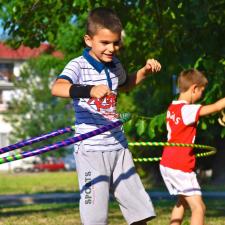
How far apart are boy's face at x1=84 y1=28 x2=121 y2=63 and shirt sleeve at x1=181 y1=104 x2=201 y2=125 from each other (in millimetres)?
1876

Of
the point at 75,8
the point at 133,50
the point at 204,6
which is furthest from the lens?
the point at 133,50

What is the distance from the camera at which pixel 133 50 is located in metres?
16.2

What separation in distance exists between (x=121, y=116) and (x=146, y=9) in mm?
8079

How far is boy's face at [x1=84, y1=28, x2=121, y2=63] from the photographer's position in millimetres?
6492

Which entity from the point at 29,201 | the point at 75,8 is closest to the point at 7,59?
the point at 29,201

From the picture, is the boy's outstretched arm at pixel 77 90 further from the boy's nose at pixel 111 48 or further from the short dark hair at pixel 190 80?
the short dark hair at pixel 190 80

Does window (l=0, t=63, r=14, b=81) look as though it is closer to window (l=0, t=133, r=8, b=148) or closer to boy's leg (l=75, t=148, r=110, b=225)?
window (l=0, t=133, r=8, b=148)

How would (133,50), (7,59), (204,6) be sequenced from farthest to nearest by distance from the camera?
(7,59) < (133,50) < (204,6)

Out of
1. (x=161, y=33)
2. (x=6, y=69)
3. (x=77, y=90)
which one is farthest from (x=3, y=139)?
(x=77, y=90)

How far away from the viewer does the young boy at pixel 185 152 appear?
837 cm

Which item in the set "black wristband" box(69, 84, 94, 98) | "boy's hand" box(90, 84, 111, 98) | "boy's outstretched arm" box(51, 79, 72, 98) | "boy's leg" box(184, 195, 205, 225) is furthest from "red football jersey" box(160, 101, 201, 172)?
"boy's hand" box(90, 84, 111, 98)

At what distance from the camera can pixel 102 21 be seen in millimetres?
6527

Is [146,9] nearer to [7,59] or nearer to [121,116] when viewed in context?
[121,116]

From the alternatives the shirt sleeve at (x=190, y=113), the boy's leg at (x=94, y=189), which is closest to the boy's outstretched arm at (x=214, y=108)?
the shirt sleeve at (x=190, y=113)
